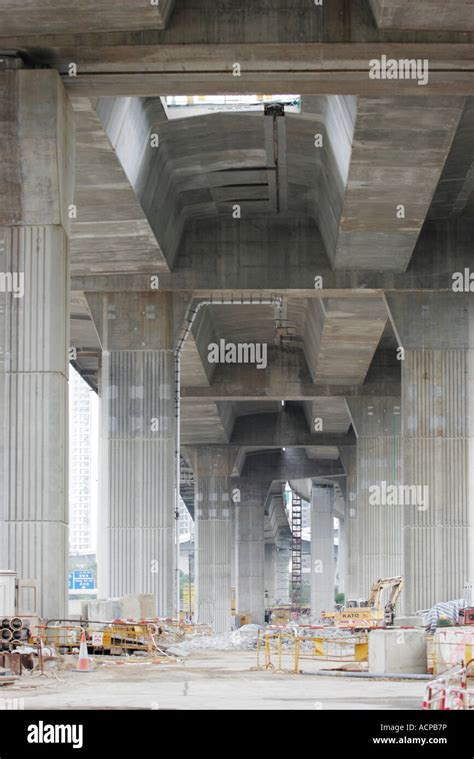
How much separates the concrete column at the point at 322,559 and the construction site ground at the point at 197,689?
68.7m

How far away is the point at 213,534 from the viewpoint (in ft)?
246

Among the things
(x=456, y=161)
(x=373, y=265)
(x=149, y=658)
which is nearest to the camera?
(x=149, y=658)

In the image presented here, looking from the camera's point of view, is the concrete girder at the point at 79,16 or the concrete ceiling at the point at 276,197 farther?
the concrete ceiling at the point at 276,197

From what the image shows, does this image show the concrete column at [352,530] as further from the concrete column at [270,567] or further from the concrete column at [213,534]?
the concrete column at [270,567]

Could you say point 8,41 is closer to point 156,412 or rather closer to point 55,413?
point 55,413

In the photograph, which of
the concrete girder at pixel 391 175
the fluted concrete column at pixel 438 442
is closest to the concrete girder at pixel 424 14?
the concrete girder at pixel 391 175

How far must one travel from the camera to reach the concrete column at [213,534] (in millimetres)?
73750

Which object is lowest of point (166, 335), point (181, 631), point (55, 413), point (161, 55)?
point (181, 631)

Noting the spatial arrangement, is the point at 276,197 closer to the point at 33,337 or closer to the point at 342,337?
the point at 342,337

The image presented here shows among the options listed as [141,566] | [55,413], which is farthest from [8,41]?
[141,566]

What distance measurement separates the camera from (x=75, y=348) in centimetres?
5741

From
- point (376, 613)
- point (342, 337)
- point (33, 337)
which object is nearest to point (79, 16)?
point (33, 337)

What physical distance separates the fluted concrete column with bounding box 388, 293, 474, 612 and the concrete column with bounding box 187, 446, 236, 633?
34440 millimetres

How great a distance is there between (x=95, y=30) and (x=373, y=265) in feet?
53.9
